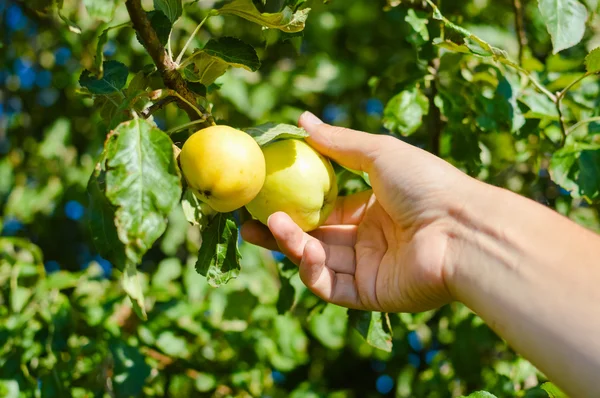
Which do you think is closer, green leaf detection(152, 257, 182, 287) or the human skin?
the human skin

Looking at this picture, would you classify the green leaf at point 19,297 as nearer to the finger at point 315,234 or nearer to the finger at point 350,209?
the finger at point 315,234

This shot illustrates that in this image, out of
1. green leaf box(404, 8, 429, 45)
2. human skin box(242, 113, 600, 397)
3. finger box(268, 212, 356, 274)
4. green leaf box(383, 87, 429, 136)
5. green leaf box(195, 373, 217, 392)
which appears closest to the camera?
human skin box(242, 113, 600, 397)

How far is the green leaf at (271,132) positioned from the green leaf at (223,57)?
151 millimetres

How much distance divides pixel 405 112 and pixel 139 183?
37.4 inches

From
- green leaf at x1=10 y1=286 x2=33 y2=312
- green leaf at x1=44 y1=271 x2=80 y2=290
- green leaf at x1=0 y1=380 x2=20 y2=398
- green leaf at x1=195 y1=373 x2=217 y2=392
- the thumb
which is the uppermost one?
the thumb

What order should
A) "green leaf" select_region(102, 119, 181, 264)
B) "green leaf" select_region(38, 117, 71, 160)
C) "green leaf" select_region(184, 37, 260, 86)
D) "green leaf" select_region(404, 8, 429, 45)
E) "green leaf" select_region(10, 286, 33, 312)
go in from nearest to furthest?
"green leaf" select_region(102, 119, 181, 264) < "green leaf" select_region(184, 37, 260, 86) < "green leaf" select_region(404, 8, 429, 45) < "green leaf" select_region(10, 286, 33, 312) < "green leaf" select_region(38, 117, 71, 160)

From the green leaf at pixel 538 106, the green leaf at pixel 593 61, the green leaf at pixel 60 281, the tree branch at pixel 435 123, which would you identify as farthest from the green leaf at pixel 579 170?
the green leaf at pixel 60 281

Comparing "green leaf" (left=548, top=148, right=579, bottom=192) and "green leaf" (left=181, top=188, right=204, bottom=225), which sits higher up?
"green leaf" (left=181, top=188, right=204, bottom=225)

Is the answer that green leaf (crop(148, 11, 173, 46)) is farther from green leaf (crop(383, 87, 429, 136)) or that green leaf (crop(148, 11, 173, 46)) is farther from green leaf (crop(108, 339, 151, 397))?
green leaf (crop(108, 339, 151, 397))

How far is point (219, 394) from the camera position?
224 cm

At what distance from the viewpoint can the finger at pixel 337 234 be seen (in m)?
1.66

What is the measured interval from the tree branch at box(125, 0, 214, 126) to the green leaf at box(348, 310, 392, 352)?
645 mm

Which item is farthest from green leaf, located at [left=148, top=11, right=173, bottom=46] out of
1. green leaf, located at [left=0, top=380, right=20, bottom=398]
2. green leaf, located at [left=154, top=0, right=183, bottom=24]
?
green leaf, located at [left=0, top=380, right=20, bottom=398]

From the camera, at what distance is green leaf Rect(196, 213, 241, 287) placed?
1.31 metres
